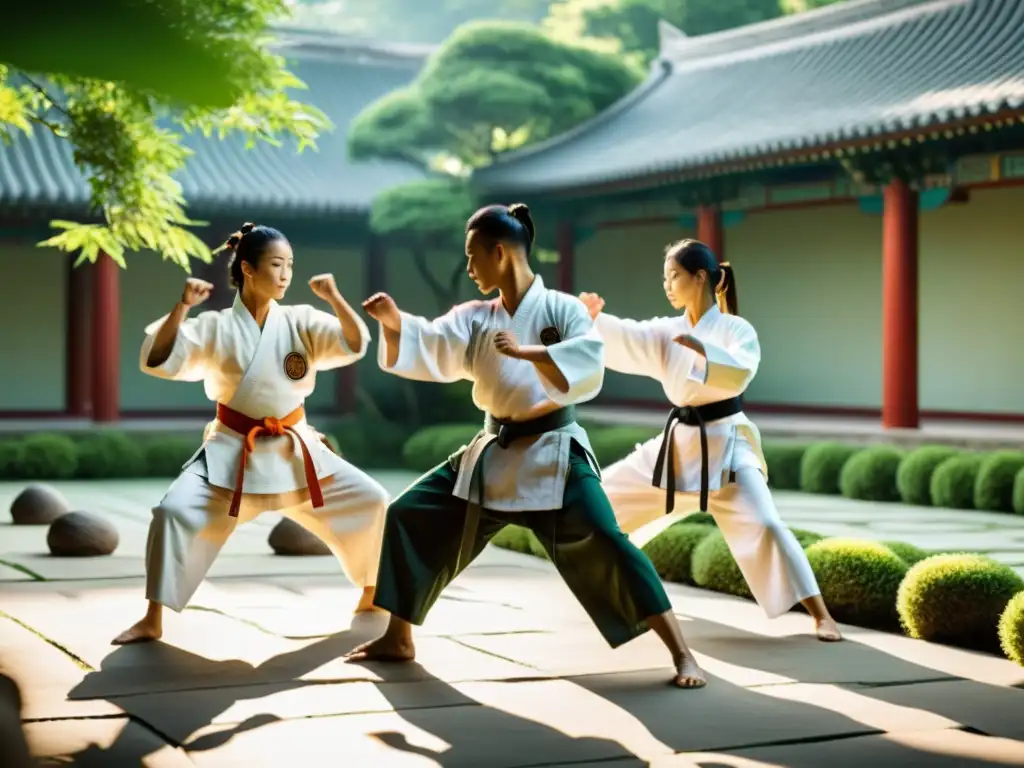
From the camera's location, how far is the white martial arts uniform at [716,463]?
5.59 meters

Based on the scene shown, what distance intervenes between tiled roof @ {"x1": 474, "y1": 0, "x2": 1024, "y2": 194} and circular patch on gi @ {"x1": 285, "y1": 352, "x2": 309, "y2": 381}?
8.37 metres

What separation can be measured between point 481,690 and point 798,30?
15390 mm

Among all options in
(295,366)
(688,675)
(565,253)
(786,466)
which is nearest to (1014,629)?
(688,675)

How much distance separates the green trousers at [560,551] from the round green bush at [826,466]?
8.86 metres

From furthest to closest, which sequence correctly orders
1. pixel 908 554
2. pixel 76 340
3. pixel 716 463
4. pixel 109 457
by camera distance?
pixel 76 340
pixel 109 457
pixel 908 554
pixel 716 463

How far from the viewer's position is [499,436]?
501 cm

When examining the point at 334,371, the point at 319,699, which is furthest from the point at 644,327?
the point at 334,371

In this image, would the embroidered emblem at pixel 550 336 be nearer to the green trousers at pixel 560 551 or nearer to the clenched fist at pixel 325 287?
the green trousers at pixel 560 551

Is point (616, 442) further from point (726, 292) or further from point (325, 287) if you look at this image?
point (325, 287)

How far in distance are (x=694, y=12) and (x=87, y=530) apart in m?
27.6

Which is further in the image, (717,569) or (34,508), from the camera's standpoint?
(34,508)

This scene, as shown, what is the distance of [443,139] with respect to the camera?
19172 millimetres

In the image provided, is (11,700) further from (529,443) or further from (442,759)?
(529,443)

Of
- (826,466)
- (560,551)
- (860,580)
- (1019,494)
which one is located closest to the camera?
(560,551)
